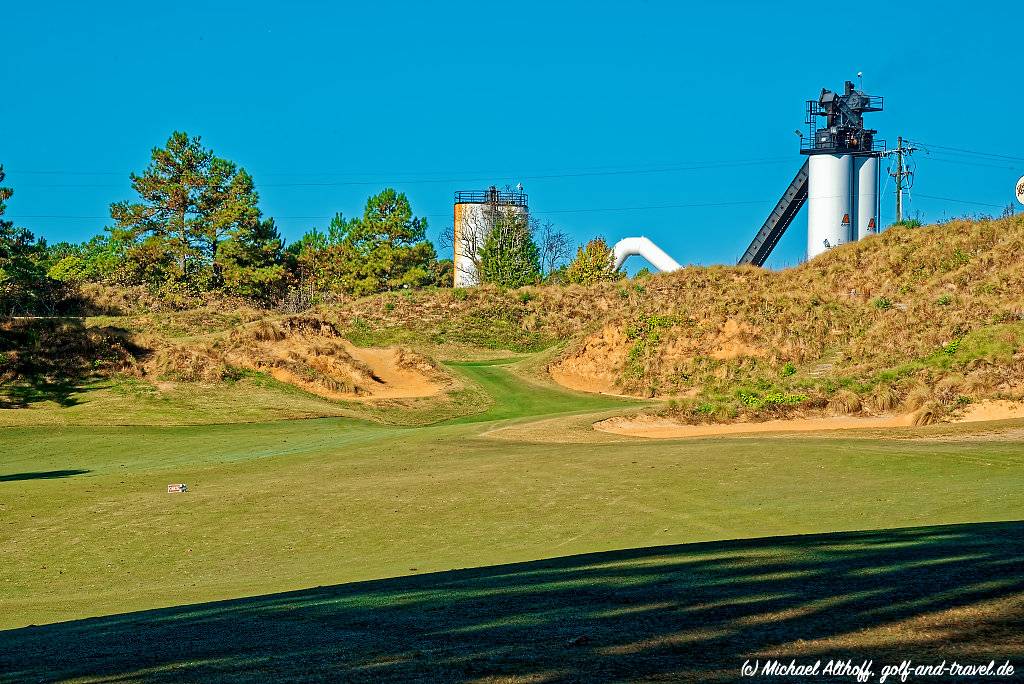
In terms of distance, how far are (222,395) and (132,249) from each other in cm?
4967

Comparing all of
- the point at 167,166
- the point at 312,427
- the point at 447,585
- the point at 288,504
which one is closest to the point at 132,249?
the point at 167,166

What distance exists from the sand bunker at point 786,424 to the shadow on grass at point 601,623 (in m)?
16.2

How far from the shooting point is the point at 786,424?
2683 cm

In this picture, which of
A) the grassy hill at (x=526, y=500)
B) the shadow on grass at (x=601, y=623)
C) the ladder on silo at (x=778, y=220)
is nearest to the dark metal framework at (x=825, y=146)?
the ladder on silo at (x=778, y=220)

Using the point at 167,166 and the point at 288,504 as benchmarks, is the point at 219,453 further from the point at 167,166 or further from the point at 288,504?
the point at 167,166

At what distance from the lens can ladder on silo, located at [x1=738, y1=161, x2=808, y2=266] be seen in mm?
83812

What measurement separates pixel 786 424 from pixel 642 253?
6198 cm

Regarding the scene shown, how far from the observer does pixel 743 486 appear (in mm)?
16328

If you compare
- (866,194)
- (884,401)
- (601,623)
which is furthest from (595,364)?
(866,194)

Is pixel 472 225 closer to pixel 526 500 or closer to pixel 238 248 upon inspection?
pixel 238 248

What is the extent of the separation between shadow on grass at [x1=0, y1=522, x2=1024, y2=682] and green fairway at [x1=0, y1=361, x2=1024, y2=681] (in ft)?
0.16

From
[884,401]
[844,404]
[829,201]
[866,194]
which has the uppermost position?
[866,194]

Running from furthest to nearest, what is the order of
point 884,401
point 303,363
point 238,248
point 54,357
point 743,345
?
point 238,248, point 743,345, point 303,363, point 54,357, point 884,401

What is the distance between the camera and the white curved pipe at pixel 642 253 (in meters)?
84.7
